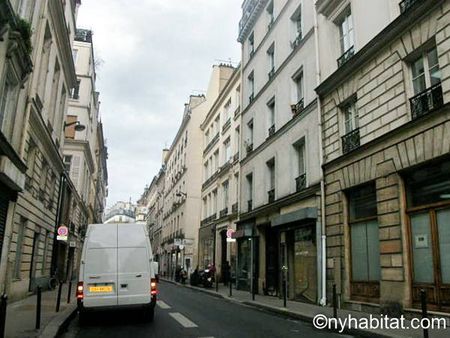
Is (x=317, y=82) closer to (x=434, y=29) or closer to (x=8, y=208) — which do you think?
(x=434, y=29)

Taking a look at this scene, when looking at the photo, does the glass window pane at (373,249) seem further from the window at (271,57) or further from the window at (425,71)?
the window at (271,57)

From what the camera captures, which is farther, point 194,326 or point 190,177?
point 190,177

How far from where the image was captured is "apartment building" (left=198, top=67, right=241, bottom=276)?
90.6 feet

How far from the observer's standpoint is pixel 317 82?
1595 cm

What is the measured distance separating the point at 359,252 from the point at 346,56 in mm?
6448

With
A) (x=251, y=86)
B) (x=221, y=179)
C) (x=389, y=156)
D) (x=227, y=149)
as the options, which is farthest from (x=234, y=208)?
(x=389, y=156)

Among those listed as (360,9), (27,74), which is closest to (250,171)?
(360,9)

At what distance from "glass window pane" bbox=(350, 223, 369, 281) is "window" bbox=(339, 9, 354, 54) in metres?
6.11

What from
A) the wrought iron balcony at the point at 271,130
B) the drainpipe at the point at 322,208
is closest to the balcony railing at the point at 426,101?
the drainpipe at the point at 322,208

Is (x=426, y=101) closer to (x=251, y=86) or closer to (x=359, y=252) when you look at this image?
(x=359, y=252)

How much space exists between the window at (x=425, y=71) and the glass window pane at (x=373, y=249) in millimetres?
3927

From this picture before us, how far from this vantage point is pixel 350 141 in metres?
13.6

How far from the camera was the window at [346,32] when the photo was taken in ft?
47.8

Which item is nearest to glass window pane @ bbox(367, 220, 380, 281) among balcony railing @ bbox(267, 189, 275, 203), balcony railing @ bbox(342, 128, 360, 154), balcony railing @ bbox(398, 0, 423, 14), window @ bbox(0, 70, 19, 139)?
balcony railing @ bbox(342, 128, 360, 154)
